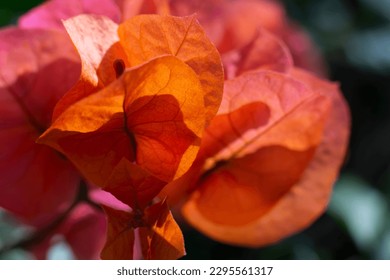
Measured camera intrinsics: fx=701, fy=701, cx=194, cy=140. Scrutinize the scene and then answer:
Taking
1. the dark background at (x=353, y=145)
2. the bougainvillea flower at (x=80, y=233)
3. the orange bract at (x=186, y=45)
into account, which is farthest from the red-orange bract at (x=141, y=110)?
the dark background at (x=353, y=145)

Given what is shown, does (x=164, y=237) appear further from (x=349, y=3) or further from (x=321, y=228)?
(x=349, y=3)

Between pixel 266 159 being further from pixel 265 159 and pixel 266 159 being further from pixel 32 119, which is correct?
pixel 32 119

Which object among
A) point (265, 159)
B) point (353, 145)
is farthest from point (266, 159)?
point (353, 145)

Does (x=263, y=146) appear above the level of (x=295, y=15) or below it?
above

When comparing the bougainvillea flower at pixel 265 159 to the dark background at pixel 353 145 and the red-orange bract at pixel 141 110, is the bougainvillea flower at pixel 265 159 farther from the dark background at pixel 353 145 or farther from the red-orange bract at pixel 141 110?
the dark background at pixel 353 145

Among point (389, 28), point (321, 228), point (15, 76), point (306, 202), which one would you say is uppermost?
point (15, 76)
